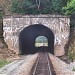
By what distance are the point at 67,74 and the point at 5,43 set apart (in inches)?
943

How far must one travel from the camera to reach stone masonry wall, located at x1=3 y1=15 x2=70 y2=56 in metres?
48.1

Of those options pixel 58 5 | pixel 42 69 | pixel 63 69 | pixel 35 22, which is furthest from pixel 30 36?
pixel 42 69

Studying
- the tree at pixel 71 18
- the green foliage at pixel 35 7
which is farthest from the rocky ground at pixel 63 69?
the green foliage at pixel 35 7

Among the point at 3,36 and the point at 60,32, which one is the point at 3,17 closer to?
the point at 3,36

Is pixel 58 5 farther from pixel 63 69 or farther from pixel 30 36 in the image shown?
pixel 63 69

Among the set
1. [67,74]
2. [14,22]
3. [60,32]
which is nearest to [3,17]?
[14,22]

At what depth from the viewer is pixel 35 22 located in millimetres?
48406

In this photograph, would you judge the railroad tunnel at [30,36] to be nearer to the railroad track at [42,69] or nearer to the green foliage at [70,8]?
the green foliage at [70,8]

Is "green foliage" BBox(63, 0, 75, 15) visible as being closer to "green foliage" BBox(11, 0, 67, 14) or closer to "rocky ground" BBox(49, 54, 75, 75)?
"green foliage" BBox(11, 0, 67, 14)

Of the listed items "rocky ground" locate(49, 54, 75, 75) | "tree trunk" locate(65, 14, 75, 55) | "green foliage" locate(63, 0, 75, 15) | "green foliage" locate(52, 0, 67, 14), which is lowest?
"rocky ground" locate(49, 54, 75, 75)

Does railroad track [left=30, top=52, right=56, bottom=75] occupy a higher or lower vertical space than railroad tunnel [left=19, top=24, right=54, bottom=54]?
lower

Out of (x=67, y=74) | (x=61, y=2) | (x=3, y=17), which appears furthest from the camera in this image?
(x=61, y=2)

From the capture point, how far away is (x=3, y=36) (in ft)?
158

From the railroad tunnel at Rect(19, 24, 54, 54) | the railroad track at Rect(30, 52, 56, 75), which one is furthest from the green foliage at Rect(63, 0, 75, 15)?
the railroad track at Rect(30, 52, 56, 75)
